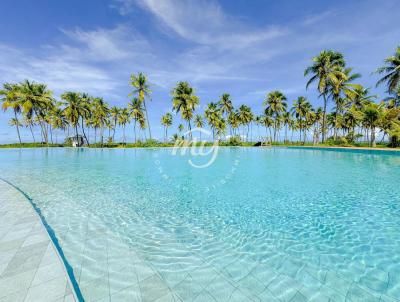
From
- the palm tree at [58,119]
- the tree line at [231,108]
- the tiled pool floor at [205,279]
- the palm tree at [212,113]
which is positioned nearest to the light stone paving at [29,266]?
the tiled pool floor at [205,279]

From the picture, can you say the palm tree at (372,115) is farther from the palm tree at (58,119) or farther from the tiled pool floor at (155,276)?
the palm tree at (58,119)

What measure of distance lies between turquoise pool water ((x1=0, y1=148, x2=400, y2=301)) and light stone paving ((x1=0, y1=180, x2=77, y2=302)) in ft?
1.18

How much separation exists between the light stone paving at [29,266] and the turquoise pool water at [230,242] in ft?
1.18

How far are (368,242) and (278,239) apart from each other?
66.6 inches

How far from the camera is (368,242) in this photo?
3.77 metres

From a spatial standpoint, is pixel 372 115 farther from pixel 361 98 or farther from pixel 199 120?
pixel 199 120

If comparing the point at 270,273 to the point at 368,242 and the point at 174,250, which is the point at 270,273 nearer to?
the point at 174,250

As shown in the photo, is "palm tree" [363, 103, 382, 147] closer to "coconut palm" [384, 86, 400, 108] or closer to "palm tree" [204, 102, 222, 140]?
"coconut palm" [384, 86, 400, 108]

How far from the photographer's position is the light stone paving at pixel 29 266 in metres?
2.10

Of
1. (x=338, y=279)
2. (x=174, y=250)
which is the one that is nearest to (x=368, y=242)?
(x=338, y=279)

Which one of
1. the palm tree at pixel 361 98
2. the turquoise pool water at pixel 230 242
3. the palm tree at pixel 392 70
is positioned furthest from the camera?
the palm tree at pixel 361 98

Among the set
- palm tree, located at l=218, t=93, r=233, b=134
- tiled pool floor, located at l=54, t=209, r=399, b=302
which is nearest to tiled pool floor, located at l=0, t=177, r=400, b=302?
tiled pool floor, located at l=54, t=209, r=399, b=302

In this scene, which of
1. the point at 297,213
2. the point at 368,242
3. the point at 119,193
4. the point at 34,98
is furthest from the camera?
the point at 34,98

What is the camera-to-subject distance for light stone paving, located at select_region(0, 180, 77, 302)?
6.88 feet
